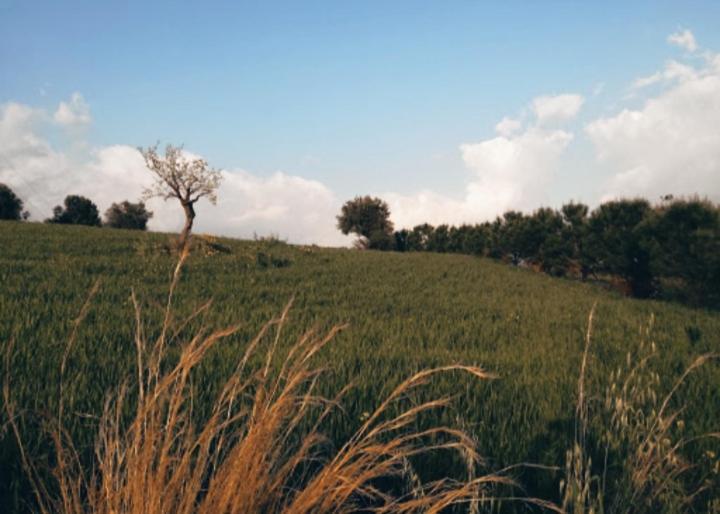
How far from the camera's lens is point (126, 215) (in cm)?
7988

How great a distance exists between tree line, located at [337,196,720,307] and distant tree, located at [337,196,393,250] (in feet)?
93.9

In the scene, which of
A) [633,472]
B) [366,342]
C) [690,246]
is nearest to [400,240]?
Result: [690,246]

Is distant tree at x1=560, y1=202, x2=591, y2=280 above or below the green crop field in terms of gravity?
above

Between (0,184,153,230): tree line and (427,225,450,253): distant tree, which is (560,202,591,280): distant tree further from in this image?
(0,184,153,230): tree line

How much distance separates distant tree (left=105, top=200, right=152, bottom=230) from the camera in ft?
262

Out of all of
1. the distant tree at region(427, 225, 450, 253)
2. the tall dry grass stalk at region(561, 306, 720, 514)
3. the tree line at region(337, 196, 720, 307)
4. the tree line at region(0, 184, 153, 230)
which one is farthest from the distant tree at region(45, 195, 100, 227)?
the tall dry grass stalk at region(561, 306, 720, 514)

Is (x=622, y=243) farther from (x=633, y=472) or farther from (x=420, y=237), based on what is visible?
(x=420, y=237)

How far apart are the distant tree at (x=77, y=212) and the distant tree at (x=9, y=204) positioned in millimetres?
5196

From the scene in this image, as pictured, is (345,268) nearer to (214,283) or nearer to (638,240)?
(214,283)

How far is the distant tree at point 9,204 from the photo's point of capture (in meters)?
60.5

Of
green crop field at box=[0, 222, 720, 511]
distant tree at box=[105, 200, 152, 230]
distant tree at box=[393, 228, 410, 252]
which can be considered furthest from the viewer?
distant tree at box=[105, 200, 152, 230]

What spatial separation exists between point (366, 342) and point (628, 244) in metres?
23.1

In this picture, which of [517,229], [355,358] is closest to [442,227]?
[517,229]

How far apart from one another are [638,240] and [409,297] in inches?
690
